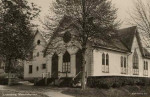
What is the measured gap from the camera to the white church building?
28.5 metres

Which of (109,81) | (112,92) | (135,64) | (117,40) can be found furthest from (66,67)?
(135,64)

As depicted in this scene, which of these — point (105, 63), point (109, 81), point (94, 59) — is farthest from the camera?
point (105, 63)

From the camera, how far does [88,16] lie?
86.0 ft

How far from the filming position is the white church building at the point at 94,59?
2853 cm

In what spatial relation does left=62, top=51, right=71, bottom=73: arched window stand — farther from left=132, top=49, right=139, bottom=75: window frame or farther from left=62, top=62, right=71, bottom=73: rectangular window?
left=132, top=49, right=139, bottom=75: window frame

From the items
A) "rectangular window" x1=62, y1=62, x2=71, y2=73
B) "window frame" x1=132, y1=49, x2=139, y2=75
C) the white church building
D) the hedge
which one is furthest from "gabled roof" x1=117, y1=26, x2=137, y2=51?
the hedge

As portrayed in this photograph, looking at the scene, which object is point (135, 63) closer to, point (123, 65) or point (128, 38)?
point (123, 65)

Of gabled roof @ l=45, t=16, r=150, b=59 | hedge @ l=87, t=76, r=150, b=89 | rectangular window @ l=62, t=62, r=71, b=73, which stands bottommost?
hedge @ l=87, t=76, r=150, b=89

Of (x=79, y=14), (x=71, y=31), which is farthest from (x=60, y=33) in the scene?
(x=79, y=14)

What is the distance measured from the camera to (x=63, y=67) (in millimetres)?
36812

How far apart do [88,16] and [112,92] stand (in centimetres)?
798

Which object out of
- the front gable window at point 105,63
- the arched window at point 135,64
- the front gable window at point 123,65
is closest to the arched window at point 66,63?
the front gable window at point 105,63

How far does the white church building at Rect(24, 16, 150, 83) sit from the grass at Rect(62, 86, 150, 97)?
490cm

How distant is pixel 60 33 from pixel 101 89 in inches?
283
